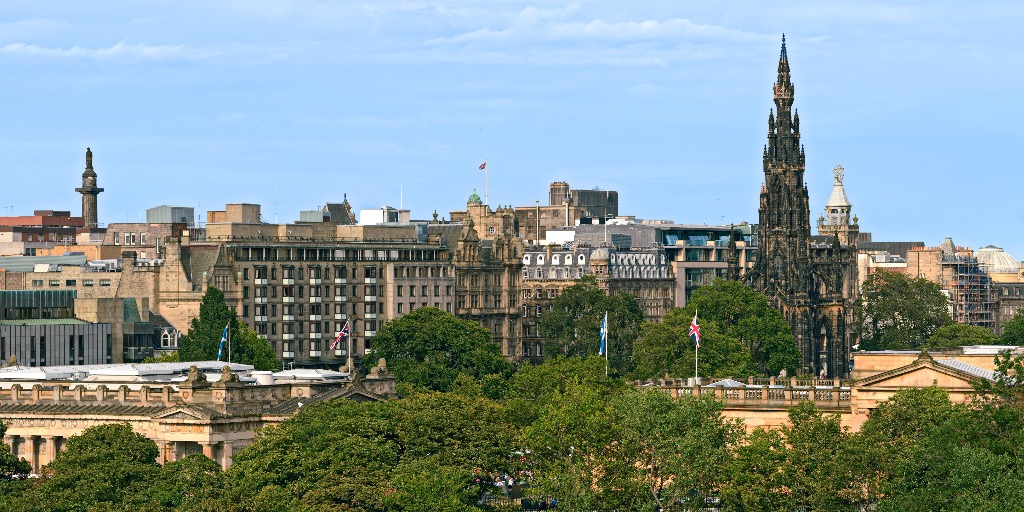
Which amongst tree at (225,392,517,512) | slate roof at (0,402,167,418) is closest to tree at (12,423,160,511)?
tree at (225,392,517,512)

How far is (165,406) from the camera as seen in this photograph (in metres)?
177

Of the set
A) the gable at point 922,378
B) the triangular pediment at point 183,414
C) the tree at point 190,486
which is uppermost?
the gable at point 922,378

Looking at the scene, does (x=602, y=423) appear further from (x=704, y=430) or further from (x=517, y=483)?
(x=517, y=483)

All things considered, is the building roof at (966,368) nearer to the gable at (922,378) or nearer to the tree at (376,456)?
the gable at (922,378)

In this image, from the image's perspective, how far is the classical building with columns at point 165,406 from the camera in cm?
17488

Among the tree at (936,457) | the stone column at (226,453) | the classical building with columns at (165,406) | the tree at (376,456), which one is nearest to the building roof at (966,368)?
the tree at (936,457)

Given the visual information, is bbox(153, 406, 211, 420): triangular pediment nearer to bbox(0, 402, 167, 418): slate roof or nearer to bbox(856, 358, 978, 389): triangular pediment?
bbox(0, 402, 167, 418): slate roof

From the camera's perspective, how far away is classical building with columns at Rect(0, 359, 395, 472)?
175 m

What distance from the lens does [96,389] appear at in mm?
184125

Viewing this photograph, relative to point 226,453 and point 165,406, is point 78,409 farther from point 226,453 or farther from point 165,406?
point 226,453

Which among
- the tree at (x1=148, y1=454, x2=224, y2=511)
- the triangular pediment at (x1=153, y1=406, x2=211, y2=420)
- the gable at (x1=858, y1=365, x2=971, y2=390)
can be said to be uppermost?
the gable at (x1=858, y1=365, x2=971, y2=390)

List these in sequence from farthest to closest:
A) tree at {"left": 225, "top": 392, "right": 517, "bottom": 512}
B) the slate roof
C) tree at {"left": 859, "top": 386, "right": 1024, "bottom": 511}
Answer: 1. the slate roof
2. tree at {"left": 225, "top": 392, "right": 517, "bottom": 512}
3. tree at {"left": 859, "top": 386, "right": 1024, "bottom": 511}

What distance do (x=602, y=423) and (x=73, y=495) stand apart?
3031cm

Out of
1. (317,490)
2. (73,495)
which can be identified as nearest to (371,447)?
(317,490)
